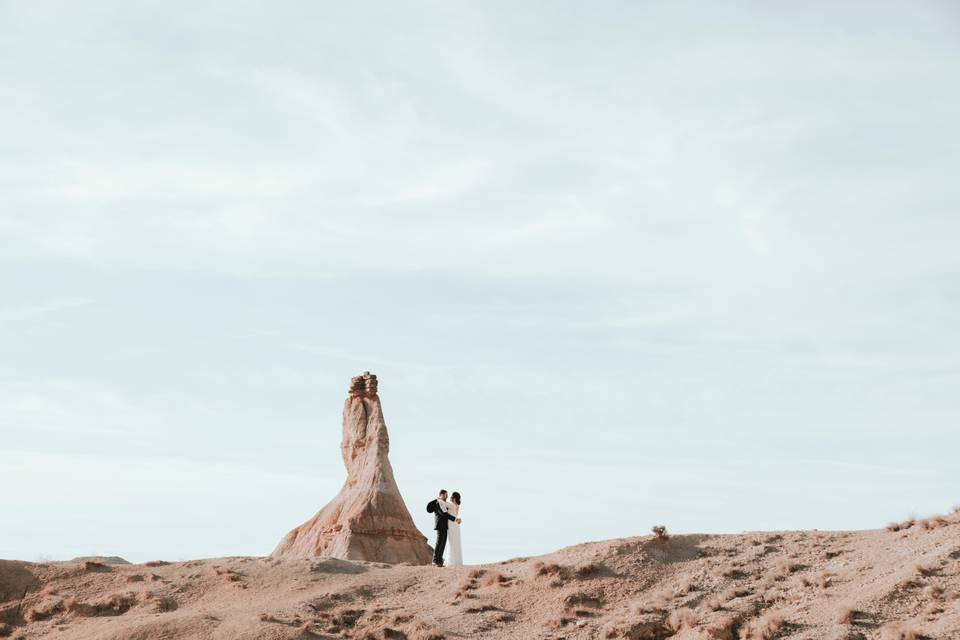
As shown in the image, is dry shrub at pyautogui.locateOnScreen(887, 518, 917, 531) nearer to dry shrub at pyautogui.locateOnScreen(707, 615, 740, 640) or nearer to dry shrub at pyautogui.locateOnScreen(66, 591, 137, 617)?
dry shrub at pyautogui.locateOnScreen(707, 615, 740, 640)

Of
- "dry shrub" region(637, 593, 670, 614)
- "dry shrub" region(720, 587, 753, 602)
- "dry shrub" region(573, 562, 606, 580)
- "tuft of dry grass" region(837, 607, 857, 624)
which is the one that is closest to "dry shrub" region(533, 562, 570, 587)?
"dry shrub" region(573, 562, 606, 580)

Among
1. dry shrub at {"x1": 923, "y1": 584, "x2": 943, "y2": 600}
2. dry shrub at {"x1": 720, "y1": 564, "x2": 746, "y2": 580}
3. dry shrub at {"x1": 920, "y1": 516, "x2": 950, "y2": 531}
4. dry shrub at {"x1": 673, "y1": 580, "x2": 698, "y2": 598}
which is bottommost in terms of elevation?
dry shrub at {"x1": 923, "y1": 584, "x2": 943, "y2": 600}

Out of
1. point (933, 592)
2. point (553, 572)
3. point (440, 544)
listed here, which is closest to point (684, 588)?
point (553, 572)

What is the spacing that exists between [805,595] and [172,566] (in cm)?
1596

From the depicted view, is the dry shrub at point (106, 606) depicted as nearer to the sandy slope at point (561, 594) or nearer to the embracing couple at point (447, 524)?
Result: the sandy slope at point (561, 594)

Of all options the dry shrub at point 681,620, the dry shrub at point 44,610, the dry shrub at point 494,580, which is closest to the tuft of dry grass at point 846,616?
the dry shrub at point 681,620

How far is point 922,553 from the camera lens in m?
23.2

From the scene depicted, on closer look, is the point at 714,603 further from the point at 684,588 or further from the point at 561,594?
the point at 561,594

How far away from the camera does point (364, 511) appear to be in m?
41.1

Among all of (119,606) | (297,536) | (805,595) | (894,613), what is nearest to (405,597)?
(119,606)

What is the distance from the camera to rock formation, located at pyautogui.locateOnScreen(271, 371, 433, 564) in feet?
133

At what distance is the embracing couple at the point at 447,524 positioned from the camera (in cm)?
2927

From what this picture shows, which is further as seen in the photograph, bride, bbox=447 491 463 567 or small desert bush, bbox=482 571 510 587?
bride, bbox=447 491 463 567

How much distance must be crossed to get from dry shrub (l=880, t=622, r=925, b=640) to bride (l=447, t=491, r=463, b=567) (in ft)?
40.2
